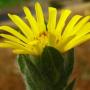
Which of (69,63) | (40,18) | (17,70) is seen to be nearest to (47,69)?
(69,63)

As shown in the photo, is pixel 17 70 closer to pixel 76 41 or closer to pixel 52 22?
pixel 52 22

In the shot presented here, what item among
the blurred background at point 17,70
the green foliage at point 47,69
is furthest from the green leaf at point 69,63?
the blurred background at point 17,70

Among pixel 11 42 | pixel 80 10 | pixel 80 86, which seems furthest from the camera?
pixel 80 10

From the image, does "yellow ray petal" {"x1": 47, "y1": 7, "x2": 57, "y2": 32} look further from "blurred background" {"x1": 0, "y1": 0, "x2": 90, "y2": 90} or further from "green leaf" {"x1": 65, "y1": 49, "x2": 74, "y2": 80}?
"blurred background" {"x1": 0, "y1": 0, "x2": 90, "y2": 90}

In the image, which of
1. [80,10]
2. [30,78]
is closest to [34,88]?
[30,78]

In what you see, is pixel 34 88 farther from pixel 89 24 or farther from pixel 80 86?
pixel 80 86
